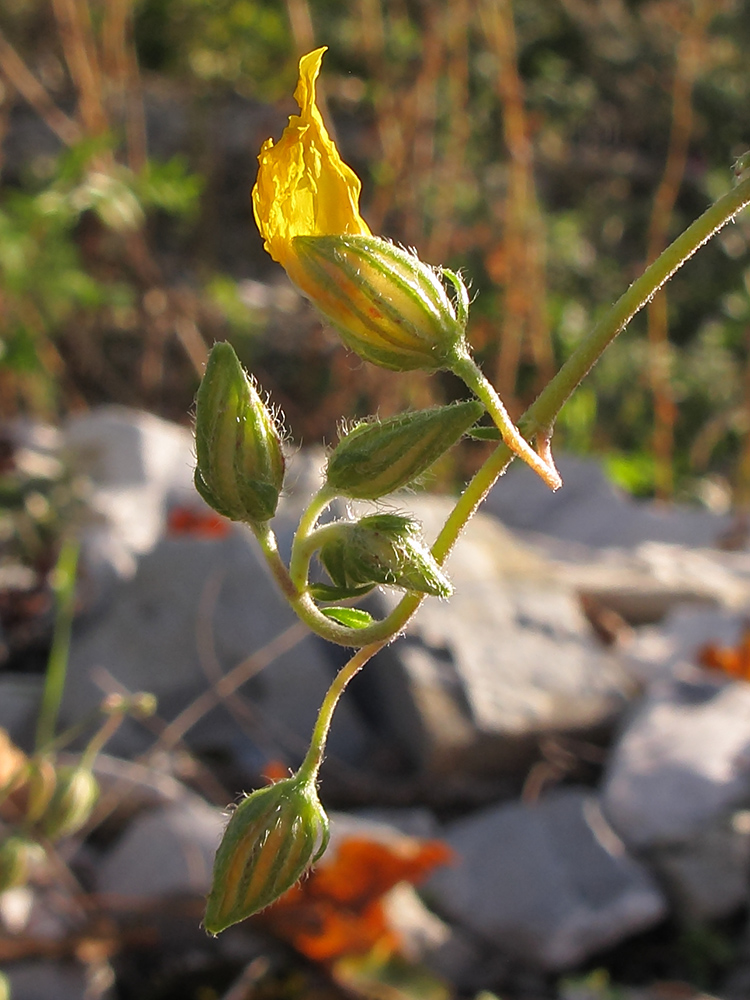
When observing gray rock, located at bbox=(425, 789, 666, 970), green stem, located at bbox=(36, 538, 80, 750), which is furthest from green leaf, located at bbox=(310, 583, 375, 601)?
gray rock, located at bbox=(425, 789, 666, 970)

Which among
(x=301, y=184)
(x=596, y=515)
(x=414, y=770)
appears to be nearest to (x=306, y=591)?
(x=301, y=184)

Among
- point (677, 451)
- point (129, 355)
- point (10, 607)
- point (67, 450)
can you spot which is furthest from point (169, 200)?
A: point (677, 451)

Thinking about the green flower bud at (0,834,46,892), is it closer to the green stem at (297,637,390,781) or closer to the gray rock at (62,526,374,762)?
the gray rock at (62,526,374,762)

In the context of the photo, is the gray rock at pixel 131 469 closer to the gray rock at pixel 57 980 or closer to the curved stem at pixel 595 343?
the gray rock at pixel 57 980

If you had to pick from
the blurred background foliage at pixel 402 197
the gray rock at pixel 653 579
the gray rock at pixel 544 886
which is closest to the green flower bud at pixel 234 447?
the gray rock at pixel 544 886

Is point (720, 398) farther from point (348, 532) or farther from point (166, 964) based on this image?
point (348, 532)

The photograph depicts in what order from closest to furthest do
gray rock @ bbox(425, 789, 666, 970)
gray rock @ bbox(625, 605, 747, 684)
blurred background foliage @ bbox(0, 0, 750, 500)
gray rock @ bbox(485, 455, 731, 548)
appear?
gray rock @ bbox(425, 789, 666, 970)
gray rock @ bbox(625, 605, 747, 684)
blurred background foliage @ bbox(0, 0, 750, 500)
gray rock @ bbox(485, 455, 731, 548)
